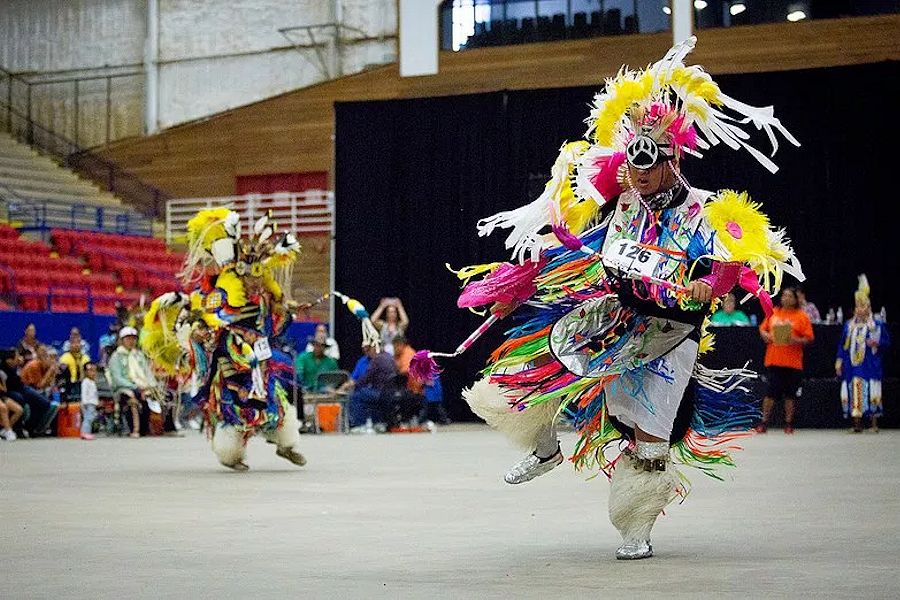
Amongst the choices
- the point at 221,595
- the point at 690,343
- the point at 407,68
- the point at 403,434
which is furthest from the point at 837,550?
the point at 407,68

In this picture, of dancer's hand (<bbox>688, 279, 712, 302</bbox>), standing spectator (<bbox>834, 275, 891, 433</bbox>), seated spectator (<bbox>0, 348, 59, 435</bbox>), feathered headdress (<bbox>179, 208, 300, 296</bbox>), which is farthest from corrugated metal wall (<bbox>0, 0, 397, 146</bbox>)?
dancer's hand (<bbox>688, 279, 712, 302</bbox>)

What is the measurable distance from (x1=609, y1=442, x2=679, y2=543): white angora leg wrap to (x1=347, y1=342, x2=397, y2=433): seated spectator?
12.3m

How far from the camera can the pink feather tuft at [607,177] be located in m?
6.33

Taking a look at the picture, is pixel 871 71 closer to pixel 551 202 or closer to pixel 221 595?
pixel 551 202

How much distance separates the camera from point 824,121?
65.0 ft

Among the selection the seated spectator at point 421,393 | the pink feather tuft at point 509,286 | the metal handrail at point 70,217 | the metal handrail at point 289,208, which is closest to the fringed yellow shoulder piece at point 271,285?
the pink feather tuft at point 509,286

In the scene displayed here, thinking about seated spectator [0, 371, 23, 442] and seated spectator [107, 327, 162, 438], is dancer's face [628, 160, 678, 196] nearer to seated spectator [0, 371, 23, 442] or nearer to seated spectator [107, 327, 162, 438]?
seated spectator [0, 371, 23, 442]

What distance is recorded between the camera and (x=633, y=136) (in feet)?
20.6

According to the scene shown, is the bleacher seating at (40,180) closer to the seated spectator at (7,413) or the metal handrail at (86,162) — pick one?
the metal handrail at (86,162)

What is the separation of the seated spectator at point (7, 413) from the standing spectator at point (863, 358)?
913 cm

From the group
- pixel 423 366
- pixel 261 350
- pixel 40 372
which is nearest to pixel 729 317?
pixel 40 372

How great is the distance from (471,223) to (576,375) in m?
15.6

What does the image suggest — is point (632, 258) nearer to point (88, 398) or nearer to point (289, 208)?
point (88, 398)

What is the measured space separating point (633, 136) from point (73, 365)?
13.3 metres
